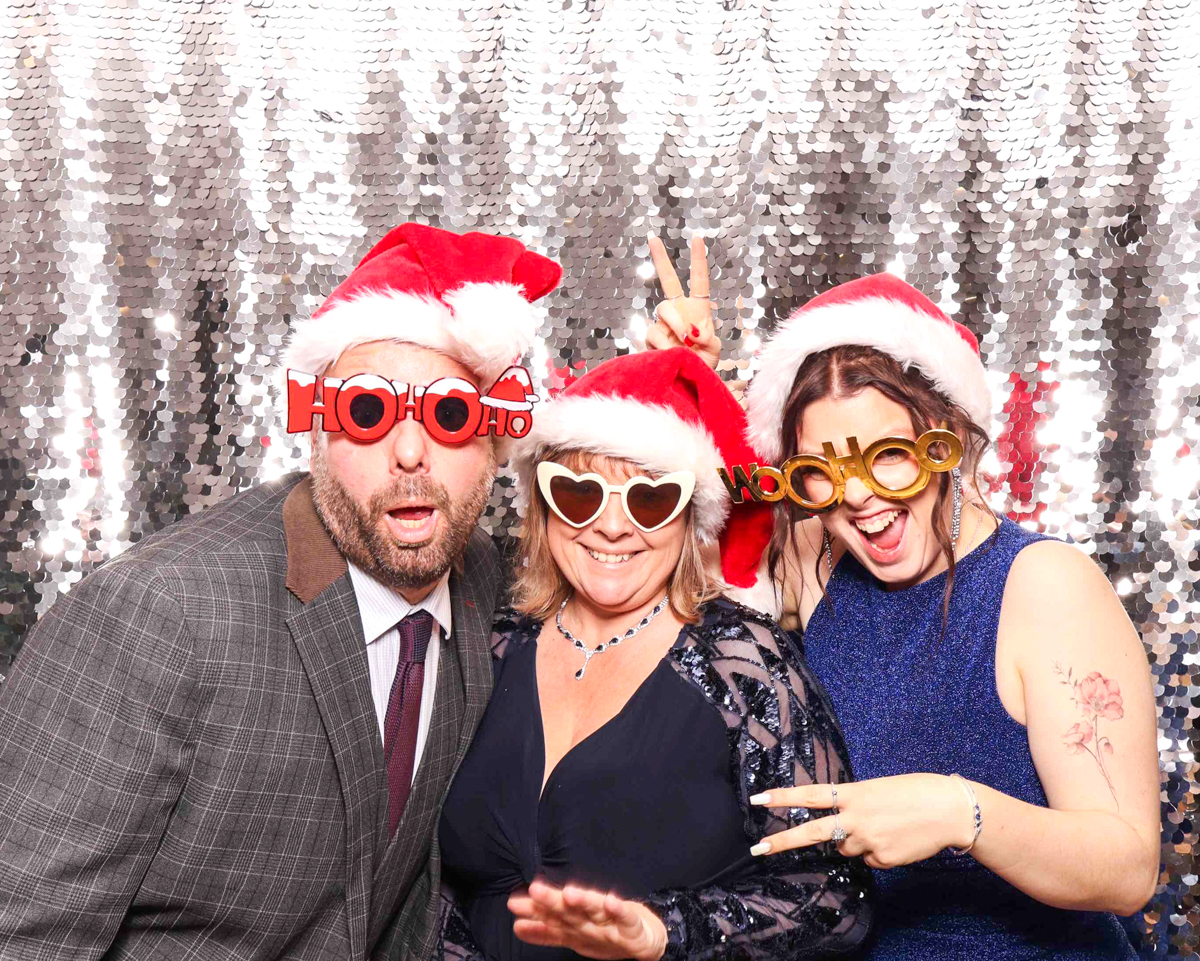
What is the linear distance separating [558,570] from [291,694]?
1.74 ft

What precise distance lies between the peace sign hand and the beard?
54 cm

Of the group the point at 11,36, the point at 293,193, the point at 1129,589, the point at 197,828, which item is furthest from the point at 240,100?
the point at 1129,589

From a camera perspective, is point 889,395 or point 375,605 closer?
point 889,395

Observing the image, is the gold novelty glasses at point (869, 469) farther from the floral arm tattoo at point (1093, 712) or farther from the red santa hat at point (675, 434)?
the floral arm tattoo at point (1093, 712)

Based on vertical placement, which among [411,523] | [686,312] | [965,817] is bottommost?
[965,817]

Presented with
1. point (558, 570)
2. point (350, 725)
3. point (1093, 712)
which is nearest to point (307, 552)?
point (350, 725)

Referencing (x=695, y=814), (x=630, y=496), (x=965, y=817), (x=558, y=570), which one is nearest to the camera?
(x=965, y=817)

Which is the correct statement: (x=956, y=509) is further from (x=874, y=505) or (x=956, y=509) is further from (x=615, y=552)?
(x=615, y=552)

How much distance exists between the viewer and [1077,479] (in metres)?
2.28

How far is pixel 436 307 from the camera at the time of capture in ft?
5.74

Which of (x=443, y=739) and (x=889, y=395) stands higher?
(x=889, y=395)

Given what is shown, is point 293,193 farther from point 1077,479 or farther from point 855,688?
point 1077,479

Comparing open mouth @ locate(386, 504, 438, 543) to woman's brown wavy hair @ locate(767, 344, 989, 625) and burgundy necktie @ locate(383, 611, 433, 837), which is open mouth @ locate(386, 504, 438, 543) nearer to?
burgundy necktie @ locate(383, 611, 433, 837)

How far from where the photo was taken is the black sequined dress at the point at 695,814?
1557 millimetres
